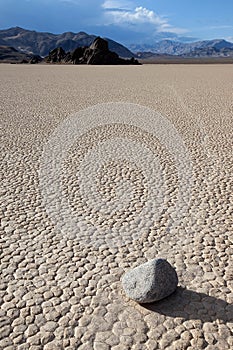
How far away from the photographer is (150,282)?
2.61 metres

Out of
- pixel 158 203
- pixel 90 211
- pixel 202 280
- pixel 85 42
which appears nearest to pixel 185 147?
pixel 158 203

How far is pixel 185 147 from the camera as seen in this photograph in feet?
21.3

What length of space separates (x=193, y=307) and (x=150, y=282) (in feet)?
1.01

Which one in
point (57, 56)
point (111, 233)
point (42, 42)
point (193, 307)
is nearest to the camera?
point (193, 307)

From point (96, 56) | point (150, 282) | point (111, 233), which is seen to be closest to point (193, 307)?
point (150, 282)

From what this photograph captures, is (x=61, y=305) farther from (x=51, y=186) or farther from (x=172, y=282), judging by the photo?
(x=51, y=186)

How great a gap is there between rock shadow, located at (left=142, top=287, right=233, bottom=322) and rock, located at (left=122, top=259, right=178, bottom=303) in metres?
0.05

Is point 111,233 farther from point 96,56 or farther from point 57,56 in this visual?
point 57,56

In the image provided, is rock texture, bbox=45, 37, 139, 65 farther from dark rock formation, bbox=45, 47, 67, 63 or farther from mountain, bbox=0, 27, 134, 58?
mountain, bbox=0, 27, 134, 58

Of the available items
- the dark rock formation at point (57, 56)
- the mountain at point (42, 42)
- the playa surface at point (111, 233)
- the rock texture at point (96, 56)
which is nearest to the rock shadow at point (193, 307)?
the playa surface at point (111, 233)

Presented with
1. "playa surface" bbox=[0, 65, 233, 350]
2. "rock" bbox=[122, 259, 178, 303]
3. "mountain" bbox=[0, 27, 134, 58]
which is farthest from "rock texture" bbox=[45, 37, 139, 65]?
"mountain" bbox=[0, 27, 134, 58]

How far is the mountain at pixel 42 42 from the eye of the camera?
489 feet

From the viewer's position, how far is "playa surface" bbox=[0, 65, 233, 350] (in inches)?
94.4

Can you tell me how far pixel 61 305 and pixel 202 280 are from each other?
0.99 metres
